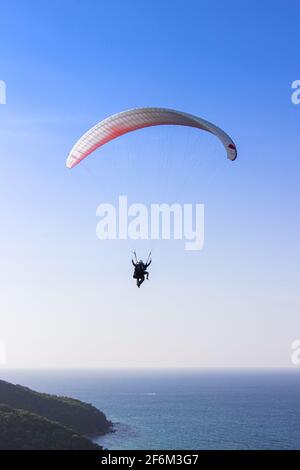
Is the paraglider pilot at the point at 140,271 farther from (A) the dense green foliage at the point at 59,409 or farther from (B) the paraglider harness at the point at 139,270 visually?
(A) the dense green foliage at the point at 59,409

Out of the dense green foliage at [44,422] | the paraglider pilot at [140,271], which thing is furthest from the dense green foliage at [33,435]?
the paraglider pilot at [140,271]

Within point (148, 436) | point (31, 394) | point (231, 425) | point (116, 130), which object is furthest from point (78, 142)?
point (231, 425)

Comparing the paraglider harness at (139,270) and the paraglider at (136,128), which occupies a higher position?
the paraglider at (136,128)

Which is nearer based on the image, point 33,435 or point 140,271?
point 140,271

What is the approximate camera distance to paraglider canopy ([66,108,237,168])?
94.5 ft

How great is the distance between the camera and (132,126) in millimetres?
31312

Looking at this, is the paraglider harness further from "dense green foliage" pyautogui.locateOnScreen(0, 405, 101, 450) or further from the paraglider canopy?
"dense green foliage" pyautogui.locateOnScreen(0, 405, 101, 450)

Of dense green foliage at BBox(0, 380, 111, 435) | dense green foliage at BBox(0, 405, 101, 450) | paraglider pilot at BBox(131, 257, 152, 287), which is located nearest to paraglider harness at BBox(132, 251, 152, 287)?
paraglider pilot at BBox(131, 257, 152, 287)

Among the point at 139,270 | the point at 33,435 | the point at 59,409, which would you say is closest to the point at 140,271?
the point at 139,270

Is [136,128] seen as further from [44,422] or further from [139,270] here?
[44,422]

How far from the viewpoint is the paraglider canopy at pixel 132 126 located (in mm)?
28812

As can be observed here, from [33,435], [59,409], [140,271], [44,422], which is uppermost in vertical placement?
[140,271]
